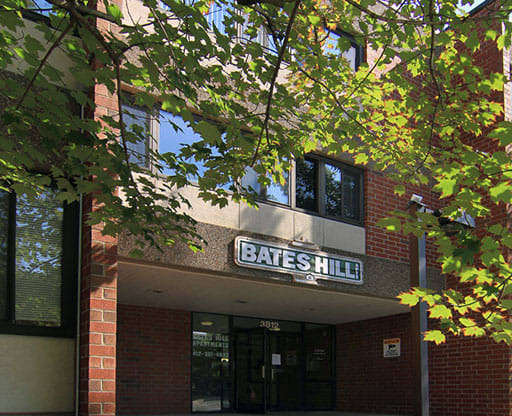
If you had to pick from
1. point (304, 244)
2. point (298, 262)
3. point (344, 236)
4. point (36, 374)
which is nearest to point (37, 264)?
point (36, 374)

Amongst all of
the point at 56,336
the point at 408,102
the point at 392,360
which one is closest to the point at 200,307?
the point at 392,360

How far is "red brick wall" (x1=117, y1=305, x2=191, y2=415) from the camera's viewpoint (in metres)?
11.9

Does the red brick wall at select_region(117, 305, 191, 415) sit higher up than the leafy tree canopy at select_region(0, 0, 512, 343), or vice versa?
the leafy tree canopy at select_region(0, 0, 512, 343)

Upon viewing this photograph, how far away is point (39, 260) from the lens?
22.1 feet

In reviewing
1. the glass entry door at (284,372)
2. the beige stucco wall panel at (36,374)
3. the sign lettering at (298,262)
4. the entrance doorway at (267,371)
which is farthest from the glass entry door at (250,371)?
the beige stucco wall panel at (36,374)

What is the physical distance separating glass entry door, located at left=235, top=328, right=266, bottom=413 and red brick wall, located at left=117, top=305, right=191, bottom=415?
1.38m

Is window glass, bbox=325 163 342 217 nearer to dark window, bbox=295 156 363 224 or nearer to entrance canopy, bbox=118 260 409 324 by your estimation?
dark window, bbox=295 156 363 224

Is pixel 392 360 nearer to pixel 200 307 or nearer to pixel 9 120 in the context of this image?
pixel 200 307

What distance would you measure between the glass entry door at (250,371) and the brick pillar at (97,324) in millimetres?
7192

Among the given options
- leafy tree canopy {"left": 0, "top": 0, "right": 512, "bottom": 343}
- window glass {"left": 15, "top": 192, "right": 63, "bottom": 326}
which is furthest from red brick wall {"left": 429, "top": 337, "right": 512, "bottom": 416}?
window glass {"left": 15, "top": 192, "right": 63, "bottom": 326}

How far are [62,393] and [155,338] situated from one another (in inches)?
233

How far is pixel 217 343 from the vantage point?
527 inches

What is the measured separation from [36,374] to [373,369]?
931 centimetres

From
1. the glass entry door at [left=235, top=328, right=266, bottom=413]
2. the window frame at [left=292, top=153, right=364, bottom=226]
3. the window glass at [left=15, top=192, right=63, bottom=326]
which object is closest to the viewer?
the window glass at [left=15, top=192, right=63, bottom=326]
